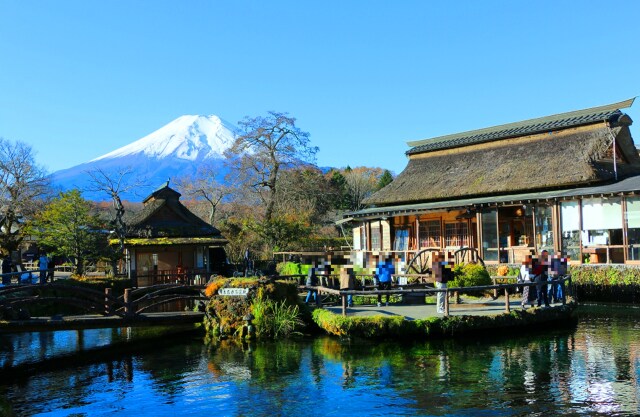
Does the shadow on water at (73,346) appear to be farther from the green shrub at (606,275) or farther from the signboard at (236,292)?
the green shrub at (606,275)

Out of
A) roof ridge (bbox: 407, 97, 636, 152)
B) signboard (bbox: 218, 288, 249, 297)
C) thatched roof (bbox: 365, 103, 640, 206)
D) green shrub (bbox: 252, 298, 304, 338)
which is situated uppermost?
roof ridge (bbox: 407, 97, 636, 152)

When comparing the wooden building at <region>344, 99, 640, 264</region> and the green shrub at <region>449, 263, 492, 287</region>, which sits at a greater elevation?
the wooden building at <region>344, 99, 640, 264</region>

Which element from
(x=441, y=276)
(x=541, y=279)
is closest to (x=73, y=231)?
(x=441, y=276)

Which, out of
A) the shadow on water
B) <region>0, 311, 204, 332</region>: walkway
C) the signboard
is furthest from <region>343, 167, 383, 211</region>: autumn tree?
the signboard

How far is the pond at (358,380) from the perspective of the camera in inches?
390

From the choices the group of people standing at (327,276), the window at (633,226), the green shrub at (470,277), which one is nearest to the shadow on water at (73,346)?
the group of people standing at (327,276)

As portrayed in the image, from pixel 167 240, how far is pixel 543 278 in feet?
64.7

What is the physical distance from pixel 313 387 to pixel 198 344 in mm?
6320

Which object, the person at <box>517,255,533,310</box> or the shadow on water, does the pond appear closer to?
the shadow on water

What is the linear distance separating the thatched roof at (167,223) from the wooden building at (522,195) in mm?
9357

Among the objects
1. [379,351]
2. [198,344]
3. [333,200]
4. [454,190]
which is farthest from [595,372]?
[333,200]

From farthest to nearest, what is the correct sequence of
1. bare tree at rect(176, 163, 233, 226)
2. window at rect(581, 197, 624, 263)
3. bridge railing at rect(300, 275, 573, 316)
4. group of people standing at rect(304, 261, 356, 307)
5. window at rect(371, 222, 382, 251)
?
bare tree at rect(176, 163, 233, 226)
window at rect(371, 222, 382, 251)
window at rect(581, 197, 624, 263)
group of people standing at rect(304, 261, 356, 307)
bridge railing at rect(300, 275, 573, 316)

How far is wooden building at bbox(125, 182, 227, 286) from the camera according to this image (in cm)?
3116

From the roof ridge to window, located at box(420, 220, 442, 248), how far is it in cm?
725
